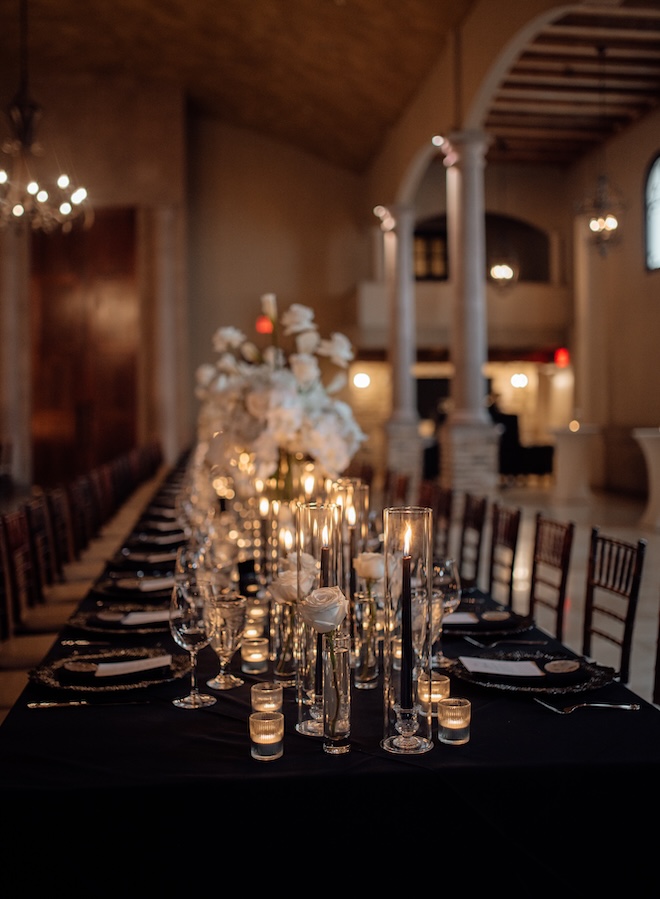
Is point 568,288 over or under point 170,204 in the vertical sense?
under

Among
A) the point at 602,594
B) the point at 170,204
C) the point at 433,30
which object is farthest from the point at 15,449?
the point at 602,594

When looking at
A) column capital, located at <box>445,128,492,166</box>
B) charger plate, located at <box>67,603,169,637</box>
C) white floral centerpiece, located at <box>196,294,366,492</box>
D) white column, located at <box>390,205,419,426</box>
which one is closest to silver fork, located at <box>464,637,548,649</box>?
charger plate, located at <box>67,603,169,637</box>

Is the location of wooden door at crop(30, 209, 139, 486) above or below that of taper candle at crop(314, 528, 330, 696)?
above

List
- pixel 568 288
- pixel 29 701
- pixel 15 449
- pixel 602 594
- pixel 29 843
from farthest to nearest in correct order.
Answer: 1. pixel 568 288
2. pixel 15 449
3. pixel 602 594
4. pixel 29 701
5. pixel 29 843

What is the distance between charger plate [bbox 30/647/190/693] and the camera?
2.05 meters

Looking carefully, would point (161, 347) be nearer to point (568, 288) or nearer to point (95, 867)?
point (568, 288)

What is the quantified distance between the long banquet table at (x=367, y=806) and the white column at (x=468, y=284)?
9.31m

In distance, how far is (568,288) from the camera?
659 inches

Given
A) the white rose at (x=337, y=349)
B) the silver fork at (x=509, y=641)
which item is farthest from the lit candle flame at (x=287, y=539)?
the white rose at (x=337, y=349)

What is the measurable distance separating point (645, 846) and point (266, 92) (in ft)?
47.9

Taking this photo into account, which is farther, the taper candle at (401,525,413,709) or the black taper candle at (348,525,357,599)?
the black taper candle at (348,525,357,599)

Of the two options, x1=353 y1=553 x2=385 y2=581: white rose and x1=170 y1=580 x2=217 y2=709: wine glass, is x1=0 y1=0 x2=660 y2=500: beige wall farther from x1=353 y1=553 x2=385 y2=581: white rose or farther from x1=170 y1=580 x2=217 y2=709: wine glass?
x1=170 y1=580 x2=217 y2=709: wine glass

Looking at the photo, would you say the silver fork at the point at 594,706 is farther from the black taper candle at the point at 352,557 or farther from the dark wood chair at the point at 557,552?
the dark wood chair at the point at 557,552

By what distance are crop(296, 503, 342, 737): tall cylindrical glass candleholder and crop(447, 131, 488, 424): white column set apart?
9056mm
